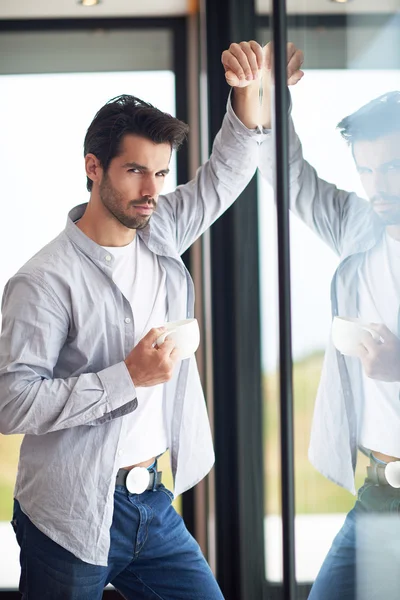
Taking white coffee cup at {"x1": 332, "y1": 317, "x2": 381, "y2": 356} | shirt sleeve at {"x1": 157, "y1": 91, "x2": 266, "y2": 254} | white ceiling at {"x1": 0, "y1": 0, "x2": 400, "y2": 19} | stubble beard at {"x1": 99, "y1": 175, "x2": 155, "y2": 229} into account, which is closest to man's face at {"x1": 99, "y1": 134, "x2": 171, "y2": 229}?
stubble beard at {"x1": 99, "y1": 175, "x2": 155, "y2": 229}

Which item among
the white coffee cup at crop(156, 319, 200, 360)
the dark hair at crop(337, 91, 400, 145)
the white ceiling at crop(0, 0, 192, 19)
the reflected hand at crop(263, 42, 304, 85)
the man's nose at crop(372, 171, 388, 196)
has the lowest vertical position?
the white coffee cup at crop(156, 319, 200, 360)

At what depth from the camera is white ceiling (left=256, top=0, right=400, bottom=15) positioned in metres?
0.60

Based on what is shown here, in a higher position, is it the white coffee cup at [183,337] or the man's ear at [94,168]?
the man's ear at [94,168]

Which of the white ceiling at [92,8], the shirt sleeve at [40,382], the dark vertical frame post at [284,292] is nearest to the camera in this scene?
the dark vertical frame post at [284,292]

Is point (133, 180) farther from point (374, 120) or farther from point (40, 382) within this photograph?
point (374, 120)

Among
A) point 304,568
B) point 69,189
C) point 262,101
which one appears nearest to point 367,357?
point 304,568

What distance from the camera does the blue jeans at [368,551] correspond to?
25.5 inches

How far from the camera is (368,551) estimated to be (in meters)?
0.73

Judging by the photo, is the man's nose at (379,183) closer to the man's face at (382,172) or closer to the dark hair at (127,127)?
the man's face at (382,172)

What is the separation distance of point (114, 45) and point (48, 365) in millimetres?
1316

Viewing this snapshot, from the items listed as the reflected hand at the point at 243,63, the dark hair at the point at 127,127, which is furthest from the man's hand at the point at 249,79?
the dark hair at the point at 127,127

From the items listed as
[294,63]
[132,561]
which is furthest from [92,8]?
[132,561]

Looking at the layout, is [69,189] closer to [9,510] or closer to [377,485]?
[9,510]

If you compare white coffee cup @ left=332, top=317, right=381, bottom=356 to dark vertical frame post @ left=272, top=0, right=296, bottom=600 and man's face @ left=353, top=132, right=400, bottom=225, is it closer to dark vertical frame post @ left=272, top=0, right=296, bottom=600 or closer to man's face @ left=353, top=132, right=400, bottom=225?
man's face @ left=353, top=132, right=400, bottom=225
